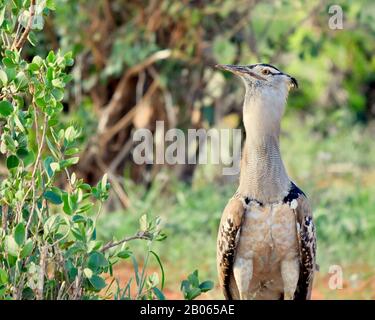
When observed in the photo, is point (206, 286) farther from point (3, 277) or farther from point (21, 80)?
point (21, 80)

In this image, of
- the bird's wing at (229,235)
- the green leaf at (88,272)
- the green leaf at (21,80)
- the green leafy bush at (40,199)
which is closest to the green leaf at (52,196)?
the green leafy bush at (40,199)

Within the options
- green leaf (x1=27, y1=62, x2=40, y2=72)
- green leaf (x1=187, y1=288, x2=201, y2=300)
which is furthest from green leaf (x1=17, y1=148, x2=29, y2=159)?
green leaf (x1=187, y1=288, x2=201, y2=300)

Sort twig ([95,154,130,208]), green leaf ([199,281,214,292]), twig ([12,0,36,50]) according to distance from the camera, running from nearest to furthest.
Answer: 1. twig ([12,0,36,50])
2. green leaf ([199,281,214,292])
3. twig ([95,154,130,208])

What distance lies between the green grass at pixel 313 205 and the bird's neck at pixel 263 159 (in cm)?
188

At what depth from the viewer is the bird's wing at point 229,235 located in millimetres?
3797

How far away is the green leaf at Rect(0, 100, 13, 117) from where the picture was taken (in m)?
3.01

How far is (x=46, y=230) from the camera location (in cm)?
300

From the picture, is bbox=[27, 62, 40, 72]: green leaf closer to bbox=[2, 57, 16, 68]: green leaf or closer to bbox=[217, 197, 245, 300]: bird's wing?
bbox=[2, 57, 16, 68]: green leaf

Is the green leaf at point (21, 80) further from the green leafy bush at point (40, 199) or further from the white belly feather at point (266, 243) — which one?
the white belly feather at point (266, 243)

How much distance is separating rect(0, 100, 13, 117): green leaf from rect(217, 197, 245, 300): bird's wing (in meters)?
1.14

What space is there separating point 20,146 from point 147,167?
14.6 ft

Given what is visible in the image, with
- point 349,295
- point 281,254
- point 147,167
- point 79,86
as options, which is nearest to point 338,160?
point 147,167
